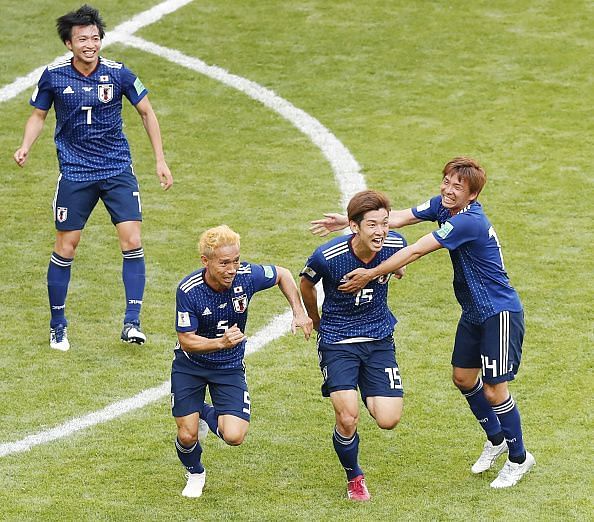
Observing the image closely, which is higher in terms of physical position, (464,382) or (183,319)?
(183,319)

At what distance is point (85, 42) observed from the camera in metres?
10.0

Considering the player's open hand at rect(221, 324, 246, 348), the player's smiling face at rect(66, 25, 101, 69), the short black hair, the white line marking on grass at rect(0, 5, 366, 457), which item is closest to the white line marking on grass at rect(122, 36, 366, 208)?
the white line marking on grass at rect(0, 5, 366, 457)

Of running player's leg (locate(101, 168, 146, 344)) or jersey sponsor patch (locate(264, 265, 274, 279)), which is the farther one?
running player's leg (locate(101, 168, 146, 344))

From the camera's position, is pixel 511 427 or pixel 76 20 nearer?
pixel 511 427

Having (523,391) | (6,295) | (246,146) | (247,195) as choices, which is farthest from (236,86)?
(523,391)

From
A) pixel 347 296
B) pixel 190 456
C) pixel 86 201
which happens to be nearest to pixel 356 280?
pixel 347 296

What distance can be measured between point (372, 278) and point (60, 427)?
8.47 ft

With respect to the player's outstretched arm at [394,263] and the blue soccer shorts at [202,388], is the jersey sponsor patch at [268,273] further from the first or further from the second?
the blue soccer shorts at [202,388]

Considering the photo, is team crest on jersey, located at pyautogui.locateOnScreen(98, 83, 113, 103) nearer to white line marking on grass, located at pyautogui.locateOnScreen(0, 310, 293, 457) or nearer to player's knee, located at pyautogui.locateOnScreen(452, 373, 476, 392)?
white line marking on grass, located at pyautogui.locateOnScreen(0, 310, 293, 457)

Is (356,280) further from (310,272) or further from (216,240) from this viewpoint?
(216,240)

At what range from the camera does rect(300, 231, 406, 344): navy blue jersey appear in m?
7.83

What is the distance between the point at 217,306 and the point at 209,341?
10.8 inches

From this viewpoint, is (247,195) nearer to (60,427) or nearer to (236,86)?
(236,86)

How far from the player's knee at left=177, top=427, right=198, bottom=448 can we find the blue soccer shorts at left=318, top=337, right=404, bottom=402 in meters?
0.82
